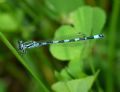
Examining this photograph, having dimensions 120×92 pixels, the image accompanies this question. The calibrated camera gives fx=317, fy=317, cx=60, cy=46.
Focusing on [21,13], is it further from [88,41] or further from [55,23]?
[88,41]

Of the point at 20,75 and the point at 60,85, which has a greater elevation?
the point at 60,85

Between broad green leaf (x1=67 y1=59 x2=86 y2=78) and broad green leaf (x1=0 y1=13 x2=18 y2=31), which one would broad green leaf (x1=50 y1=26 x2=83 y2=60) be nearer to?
broad green leaf (x1=67 y1=59 x2=86 y2=78)

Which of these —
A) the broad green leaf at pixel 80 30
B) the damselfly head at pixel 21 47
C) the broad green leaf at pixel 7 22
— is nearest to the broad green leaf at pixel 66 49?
the broad green leaf at pixel 80 30

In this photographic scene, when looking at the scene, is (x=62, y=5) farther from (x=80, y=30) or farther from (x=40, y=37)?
(x=80, y=30)

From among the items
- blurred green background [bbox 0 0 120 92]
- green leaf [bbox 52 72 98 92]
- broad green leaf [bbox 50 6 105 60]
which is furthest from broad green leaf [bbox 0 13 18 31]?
green leaf [bbox 52 72 98 92]

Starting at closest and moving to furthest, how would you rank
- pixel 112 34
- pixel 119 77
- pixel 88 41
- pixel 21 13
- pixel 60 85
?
pixel 60 85 → pixel 88 41 → pixel 112 34 → pixel 119 77 → pixel 21 13

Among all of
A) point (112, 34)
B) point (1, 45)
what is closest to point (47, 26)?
point (1, 45)

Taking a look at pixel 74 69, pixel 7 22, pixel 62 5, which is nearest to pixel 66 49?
pixel 74 69

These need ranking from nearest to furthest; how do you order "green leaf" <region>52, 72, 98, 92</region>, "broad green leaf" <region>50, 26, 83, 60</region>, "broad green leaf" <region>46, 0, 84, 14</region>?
"green leaf" <region>52, 72, 98, 92</region> < "broad green leaf" <region>50, 26, 83, 60</region> < "broad green leaf" <region>46, 0, 84, 14</region>
